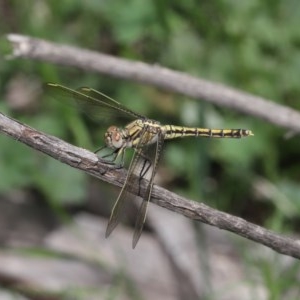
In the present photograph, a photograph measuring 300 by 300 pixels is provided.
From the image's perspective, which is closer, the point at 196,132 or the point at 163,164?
the point at 196,132

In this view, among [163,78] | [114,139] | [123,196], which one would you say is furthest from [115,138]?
[163,78]

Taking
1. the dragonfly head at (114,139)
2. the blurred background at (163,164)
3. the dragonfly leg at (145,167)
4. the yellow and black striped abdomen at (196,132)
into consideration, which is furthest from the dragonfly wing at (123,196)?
the blurred background at (163,164)

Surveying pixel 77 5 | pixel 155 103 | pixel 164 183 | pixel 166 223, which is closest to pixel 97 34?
pixel 77 5

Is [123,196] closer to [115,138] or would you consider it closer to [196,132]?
[115,138]

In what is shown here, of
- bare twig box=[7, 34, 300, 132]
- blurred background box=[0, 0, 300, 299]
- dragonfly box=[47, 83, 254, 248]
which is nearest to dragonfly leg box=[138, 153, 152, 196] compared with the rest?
dragonfly box=[47, 83, 254, 248]

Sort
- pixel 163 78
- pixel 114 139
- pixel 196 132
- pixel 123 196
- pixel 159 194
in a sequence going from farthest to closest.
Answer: pixel 163 78 < pixel 196 132 < pixel 114 139 < pixel 123 196 < pixel 159 194

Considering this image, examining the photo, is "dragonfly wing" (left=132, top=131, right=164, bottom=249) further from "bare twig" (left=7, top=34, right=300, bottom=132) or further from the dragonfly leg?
"bare twig" (left=7, top=34, right=300, bottom=132)
